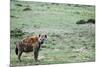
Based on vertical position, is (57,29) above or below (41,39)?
above

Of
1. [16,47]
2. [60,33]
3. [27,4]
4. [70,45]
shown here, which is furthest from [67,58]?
[27,4]

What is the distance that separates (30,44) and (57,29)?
33cm

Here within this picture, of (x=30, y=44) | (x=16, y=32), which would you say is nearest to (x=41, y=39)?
(x=30, y=44)

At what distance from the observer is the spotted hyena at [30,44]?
1.93 m

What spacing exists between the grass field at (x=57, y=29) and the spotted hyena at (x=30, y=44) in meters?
0.04

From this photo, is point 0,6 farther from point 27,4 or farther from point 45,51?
point 45,51

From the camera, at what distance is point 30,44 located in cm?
197

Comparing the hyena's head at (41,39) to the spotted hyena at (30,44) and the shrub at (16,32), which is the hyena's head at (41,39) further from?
the shrub at (16,32)

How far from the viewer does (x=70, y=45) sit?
2.11m

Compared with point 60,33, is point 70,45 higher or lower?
lower

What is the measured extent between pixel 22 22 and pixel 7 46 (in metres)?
0.28

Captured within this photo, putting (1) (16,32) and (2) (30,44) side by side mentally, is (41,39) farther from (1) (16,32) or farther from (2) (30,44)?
(1) (16,32)

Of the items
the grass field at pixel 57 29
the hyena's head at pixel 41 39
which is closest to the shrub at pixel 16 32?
the grass field at pixel 57 29

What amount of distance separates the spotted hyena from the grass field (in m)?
0.04
